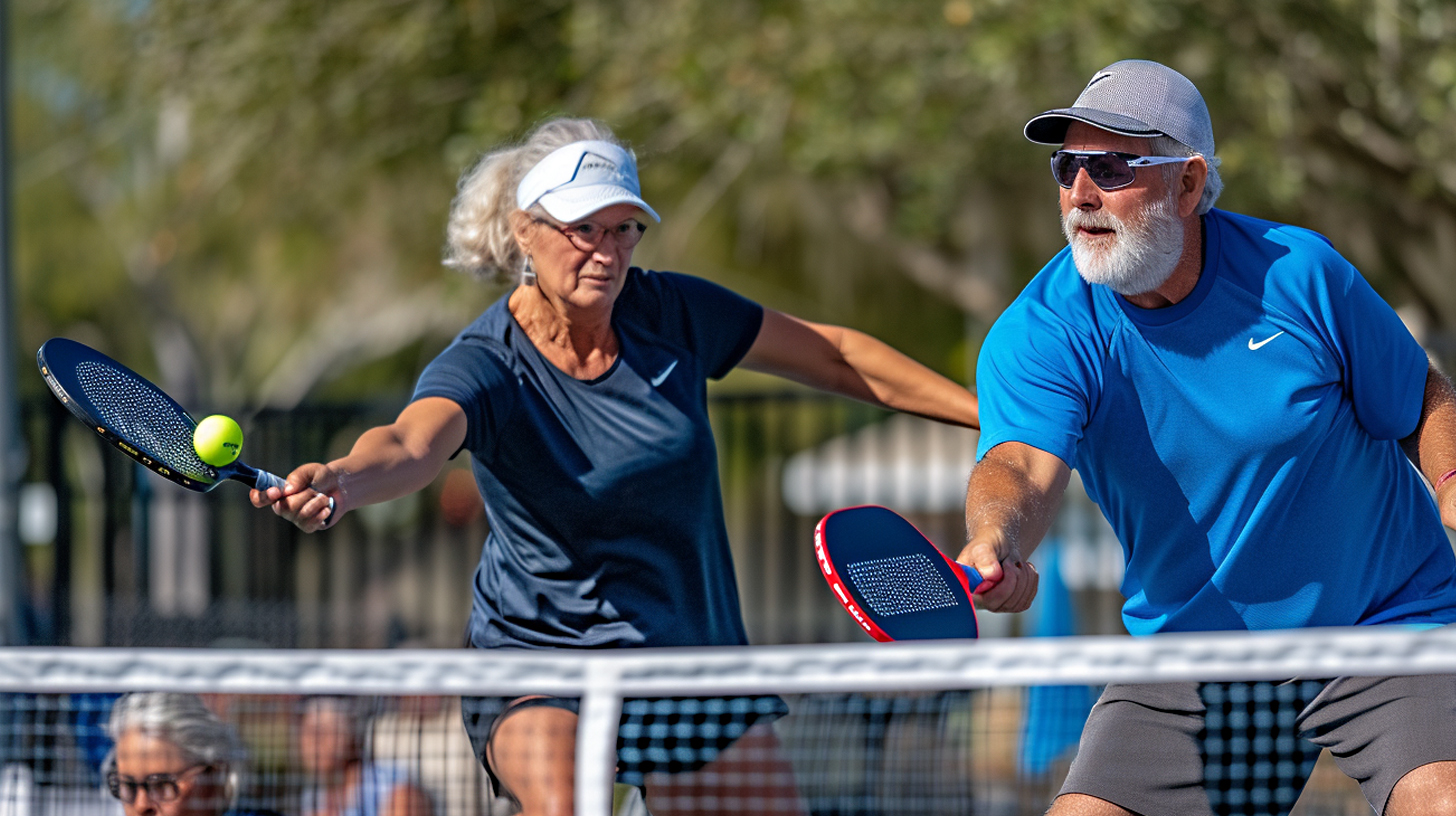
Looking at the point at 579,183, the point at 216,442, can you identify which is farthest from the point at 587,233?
the point at 216,442

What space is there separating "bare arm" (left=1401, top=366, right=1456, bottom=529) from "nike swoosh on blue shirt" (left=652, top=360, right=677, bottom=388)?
157 cm

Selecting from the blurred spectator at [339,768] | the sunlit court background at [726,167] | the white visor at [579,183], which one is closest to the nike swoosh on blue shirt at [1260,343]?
the white visor at [579,183]

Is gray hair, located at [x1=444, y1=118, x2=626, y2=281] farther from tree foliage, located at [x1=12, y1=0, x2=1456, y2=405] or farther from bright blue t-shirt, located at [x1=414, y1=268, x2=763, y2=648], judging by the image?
tree foliage, located at [x1=12, y1=0, x2=1456, y2=405]

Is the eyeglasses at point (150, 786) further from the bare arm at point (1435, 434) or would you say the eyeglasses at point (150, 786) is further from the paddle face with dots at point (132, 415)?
the bare arm at point (1435, 434)

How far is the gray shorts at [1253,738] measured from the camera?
300 centimetres

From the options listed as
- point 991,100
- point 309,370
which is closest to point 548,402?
point 991,100

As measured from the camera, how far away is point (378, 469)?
315 cm

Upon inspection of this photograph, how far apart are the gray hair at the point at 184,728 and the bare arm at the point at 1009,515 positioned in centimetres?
200

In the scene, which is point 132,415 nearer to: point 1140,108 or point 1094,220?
point 1094,220

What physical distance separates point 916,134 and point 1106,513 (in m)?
6.24

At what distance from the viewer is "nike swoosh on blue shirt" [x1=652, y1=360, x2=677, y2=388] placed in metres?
3.58

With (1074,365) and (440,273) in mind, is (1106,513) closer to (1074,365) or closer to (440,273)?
(1074,365)

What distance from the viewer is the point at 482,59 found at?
10.2 m

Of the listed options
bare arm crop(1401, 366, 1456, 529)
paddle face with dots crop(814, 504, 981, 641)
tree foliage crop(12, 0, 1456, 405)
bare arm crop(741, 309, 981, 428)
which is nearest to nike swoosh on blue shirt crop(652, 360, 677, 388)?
bare arm crop(741, 309, 981, 428)
